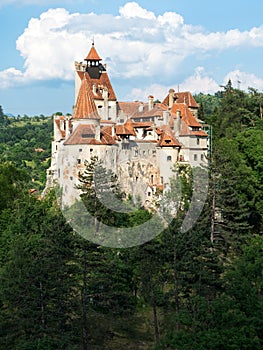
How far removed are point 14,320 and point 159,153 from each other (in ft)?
92.8

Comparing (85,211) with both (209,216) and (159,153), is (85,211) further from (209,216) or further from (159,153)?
(159,153)

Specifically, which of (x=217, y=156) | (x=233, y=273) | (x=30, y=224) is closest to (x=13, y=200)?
(x=30, y=224)

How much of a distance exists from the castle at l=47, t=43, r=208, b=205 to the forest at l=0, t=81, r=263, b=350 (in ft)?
30.2

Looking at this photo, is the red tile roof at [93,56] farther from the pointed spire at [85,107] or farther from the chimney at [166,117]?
the chimney at [166,117]

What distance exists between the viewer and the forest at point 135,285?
25.4 m

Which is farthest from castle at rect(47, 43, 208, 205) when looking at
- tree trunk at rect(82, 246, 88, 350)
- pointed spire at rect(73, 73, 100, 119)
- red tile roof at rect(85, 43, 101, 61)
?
tree trunk at rect(82, 246, 88, 350)

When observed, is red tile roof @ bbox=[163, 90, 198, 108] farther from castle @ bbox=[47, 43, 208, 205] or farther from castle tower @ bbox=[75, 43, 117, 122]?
castle tower @ bbox=[75, 43, 117, 122]

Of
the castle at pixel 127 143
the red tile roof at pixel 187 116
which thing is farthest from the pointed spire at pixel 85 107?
the red tile roof at pixel 187 116

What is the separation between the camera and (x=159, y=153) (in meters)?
54.8

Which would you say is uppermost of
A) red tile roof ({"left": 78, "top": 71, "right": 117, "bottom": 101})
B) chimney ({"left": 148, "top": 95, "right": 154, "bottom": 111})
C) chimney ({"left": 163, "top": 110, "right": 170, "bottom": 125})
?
red tile roof ({"left": 78, "top": 71, "right": 117, "bottom": 101})

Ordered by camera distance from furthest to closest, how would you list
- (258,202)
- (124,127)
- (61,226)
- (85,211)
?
1. (124,127)
2. (258,202)
3. (85,211)
4. (61,226)

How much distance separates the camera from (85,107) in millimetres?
53406

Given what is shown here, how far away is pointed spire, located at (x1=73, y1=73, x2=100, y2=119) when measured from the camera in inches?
2086

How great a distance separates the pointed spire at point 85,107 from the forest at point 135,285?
39.2 feet
